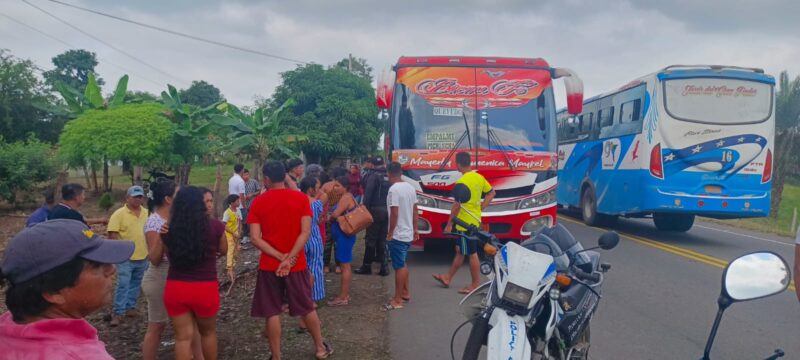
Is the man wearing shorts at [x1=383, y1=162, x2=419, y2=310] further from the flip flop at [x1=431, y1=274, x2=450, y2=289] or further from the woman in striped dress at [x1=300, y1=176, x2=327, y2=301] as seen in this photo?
the flip flop at [x1=431, y1=274, x2=450, y2=289]

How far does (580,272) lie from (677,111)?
8.85m

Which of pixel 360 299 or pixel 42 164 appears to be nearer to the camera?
pixel 360 299

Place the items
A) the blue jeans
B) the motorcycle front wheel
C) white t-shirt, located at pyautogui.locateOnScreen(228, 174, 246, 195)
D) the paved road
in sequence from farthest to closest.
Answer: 1. white t-shirt, located at pyautogui.locateOnScreen(228, 174, 246, 195)
2. the blue jeans
3. the paved road
4. the motorcycle front wheel

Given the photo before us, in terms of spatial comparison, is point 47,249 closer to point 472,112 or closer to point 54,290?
point 54,290

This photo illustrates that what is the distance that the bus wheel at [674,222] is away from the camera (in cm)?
1331

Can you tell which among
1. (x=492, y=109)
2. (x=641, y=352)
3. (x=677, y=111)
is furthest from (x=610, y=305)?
(x=677, y=111)

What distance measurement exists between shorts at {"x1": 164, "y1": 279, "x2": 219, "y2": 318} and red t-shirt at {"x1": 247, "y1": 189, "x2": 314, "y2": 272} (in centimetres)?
69

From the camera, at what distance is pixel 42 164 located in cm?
1636

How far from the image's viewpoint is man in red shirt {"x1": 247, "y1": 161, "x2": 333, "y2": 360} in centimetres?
452

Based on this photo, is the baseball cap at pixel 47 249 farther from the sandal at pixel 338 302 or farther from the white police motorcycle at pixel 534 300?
the sandal at pixel 338 302

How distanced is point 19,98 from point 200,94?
83.7ft

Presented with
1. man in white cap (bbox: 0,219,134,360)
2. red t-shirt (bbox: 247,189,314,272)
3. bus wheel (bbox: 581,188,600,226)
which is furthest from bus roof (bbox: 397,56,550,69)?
man in white cap (bbox: 0,219,134,360)

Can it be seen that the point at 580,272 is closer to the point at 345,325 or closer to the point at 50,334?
the point at 50,334

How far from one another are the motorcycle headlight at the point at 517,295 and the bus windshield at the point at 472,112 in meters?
5.76
